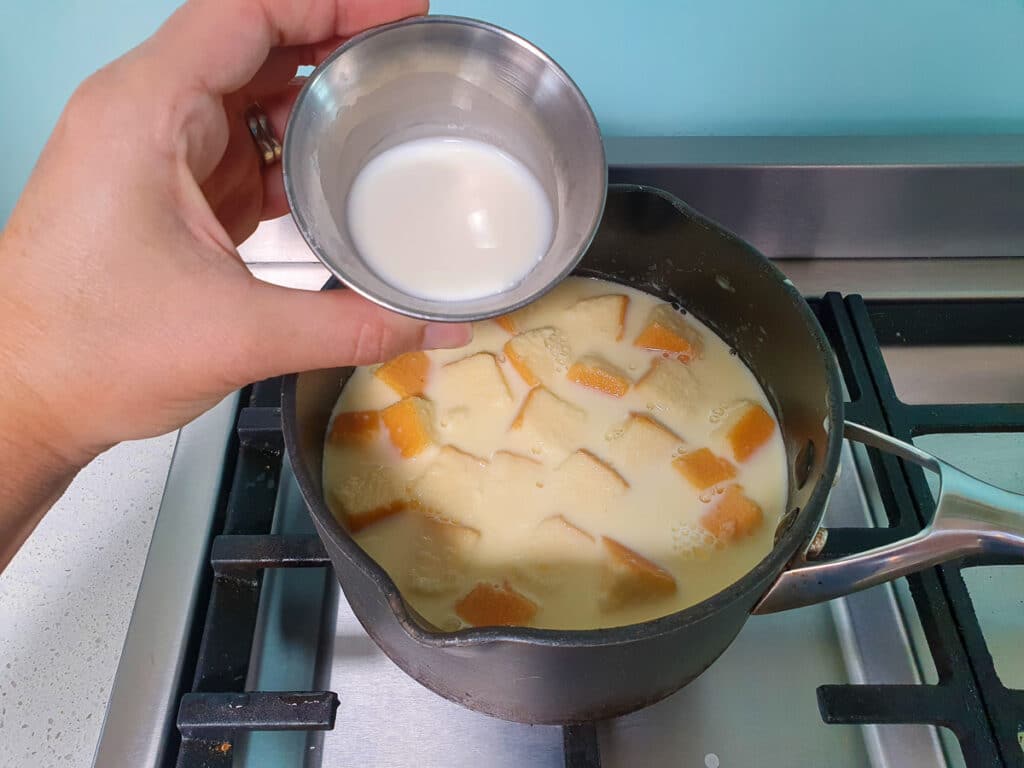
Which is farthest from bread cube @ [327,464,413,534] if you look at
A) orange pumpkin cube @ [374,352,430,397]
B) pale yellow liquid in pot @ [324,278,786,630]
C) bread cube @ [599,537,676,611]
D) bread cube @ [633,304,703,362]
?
bread cube @ [633,304,703,362]

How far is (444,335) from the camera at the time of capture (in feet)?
2.46

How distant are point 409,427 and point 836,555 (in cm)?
45

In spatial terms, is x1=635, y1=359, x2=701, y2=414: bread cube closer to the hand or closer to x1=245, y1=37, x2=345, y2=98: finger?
the hand

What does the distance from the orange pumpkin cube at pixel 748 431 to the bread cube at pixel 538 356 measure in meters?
0.21

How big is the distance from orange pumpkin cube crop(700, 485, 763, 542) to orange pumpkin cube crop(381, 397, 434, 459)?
1.02ft

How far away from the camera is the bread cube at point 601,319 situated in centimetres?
103

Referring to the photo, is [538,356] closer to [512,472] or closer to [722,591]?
[512,472]

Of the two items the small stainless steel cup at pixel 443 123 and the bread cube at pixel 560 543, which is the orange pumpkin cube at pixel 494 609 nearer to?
the bread cube at pixel 560 543

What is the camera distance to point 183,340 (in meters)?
0.65

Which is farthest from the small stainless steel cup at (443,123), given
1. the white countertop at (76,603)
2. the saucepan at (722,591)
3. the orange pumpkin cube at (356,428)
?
the white countertop at (76,603)

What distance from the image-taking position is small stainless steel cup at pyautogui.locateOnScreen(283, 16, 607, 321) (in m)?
0.67

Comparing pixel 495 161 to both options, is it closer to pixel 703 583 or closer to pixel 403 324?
pixel 403 324

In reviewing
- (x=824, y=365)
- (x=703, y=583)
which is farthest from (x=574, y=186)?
(x=703, y=583)

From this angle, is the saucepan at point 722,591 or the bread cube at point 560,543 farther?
the bread cube at point 560,543
